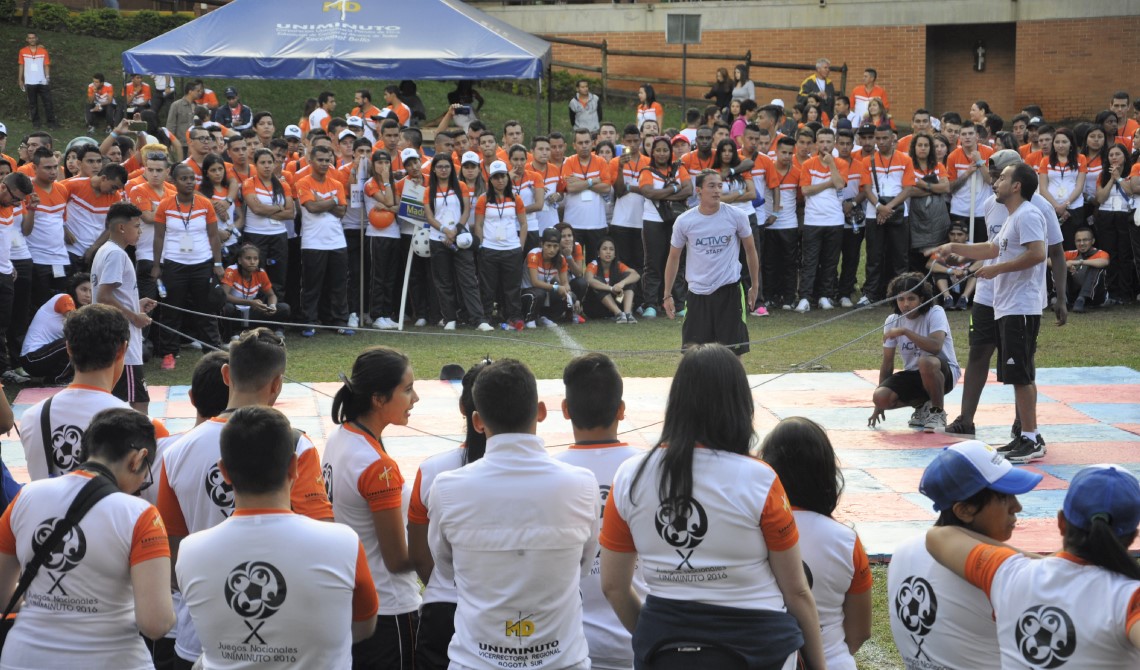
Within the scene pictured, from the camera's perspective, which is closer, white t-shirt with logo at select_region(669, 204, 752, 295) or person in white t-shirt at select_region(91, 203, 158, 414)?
person in white t-shirt at select_region(91, 203, 158, 414)

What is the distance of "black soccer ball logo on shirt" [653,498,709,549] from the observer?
365cm

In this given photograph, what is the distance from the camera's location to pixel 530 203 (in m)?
15.3

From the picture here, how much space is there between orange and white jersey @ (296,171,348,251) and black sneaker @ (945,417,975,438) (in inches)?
293

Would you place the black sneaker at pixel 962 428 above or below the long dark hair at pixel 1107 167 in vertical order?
below

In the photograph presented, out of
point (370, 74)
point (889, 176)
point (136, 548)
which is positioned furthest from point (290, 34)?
point (136, 548)

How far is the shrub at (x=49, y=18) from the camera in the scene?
99.0 ft

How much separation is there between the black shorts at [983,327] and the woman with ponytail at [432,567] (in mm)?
5905

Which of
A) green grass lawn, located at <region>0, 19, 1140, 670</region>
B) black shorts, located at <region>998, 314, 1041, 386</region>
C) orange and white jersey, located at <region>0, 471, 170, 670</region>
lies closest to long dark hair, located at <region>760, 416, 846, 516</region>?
orange and white jersey, located at <region>0, 471, 170, 670</region>

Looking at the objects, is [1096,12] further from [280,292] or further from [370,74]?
[280,292]

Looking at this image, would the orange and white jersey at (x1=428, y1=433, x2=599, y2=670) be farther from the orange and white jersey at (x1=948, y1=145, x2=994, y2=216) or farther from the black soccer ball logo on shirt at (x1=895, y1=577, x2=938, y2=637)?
the orange and white jersey at (x1=948, y1=145, x2=994, y2=216)

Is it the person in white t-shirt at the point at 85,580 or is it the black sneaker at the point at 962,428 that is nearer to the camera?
the person in white t-shirt at the point at 85,580

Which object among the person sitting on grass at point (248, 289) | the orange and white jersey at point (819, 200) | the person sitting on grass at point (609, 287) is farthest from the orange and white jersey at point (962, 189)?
the person sitting on grass at point (248, 289)

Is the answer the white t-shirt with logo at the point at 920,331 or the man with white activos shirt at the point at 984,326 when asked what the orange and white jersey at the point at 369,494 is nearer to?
the man with white activos shirt at the point at 984,326

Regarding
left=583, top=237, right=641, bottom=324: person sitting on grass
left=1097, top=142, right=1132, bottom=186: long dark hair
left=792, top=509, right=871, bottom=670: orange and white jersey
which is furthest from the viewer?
left=1097, top=142, right=1132, bottom=186: long dark hair
